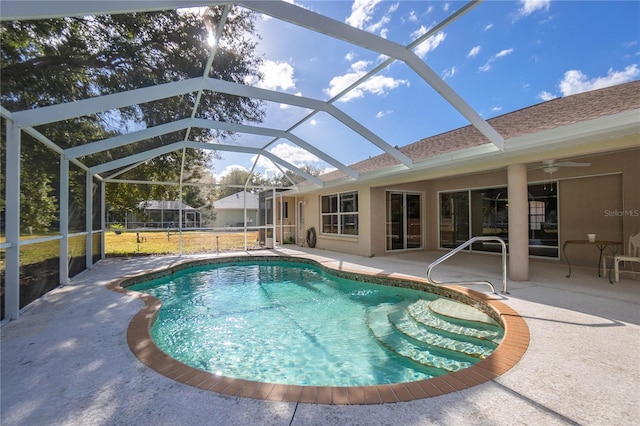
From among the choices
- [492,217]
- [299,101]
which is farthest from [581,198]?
[299,101]

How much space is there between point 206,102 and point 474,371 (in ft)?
23.5

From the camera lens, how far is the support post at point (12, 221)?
417 centimetres

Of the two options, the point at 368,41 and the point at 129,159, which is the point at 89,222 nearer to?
the point at 129,159

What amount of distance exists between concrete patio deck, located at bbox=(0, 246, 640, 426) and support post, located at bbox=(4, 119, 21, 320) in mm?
330

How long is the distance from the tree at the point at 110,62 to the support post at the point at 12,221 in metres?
0.57

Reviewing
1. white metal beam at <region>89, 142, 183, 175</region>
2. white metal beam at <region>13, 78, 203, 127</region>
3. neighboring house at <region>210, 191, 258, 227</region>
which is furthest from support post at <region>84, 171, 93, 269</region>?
neighboring house at <region>210, 191, 258, 227</region>

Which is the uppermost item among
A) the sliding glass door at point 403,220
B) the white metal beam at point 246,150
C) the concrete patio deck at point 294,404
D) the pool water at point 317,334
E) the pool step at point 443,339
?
the white metal beam at point 246,150

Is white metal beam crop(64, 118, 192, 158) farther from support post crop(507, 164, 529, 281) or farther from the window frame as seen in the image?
support post crop(507, 164, 529, 281)

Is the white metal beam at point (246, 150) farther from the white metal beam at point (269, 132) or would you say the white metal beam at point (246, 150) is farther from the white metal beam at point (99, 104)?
the white metal beam at point (99, 104)

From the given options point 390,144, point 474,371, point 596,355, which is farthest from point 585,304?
point 390,144

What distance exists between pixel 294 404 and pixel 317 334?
2604 mm

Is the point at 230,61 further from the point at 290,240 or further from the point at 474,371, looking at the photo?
the point at 290,240

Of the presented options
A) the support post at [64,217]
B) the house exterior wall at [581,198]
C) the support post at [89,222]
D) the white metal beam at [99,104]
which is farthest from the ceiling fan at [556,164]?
→ the support post at [89,222]

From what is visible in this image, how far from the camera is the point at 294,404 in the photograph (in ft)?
7.52
